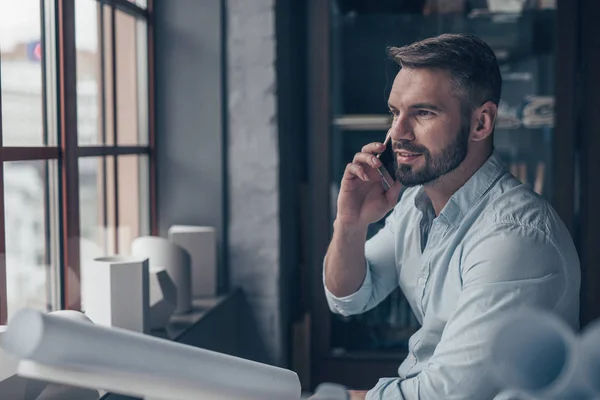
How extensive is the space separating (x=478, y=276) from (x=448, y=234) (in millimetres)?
197

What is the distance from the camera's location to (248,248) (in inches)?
84.7

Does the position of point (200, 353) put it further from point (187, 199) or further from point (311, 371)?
point (311, 371)

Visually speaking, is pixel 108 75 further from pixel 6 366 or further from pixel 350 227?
pixel 6 366

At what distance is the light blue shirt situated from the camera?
95cm

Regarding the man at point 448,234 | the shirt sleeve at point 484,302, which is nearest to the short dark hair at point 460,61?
the man at point 448,234

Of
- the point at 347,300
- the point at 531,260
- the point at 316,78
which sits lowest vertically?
the point at 347,300

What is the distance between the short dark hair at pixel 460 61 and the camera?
1.12 meters

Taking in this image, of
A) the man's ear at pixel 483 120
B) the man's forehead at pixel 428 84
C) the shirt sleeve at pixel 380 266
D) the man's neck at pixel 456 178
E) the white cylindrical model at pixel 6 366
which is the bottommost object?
the white cylindrical model at pixel 6 366

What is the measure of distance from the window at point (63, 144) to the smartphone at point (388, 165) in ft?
1.94

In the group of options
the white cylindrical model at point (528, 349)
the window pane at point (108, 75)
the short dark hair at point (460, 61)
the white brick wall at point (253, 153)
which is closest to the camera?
the white cylindrical model at point (528, 349)

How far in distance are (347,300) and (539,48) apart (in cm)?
136

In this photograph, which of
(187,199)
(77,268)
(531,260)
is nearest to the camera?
(531,260)

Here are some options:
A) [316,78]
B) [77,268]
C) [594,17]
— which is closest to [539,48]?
[594,17]

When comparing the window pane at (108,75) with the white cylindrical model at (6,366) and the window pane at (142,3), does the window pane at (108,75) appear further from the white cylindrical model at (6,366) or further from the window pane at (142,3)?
the white cylindrical model at (6,366)
